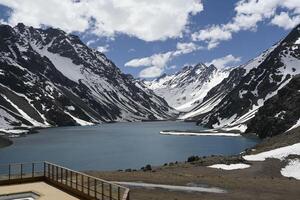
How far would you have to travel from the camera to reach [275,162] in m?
80.8

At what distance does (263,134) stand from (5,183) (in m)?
161

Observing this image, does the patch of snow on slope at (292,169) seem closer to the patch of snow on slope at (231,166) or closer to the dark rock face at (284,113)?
the patch of snow on slope at (231,166)

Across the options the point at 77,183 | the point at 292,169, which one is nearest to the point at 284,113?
the point at 292,169

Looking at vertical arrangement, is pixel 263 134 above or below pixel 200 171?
above

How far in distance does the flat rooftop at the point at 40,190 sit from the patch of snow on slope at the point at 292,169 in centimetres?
4073

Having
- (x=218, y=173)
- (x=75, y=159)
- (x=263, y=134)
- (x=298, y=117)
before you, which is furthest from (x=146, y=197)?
(x=263, y=134)

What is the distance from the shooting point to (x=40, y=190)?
38.5m

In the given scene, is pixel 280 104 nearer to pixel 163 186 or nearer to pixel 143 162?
pixel 143 162

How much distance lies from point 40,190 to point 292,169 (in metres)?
47.0

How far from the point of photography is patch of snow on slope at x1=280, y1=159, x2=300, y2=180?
7109 centimetres

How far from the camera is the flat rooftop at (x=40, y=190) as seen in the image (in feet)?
118

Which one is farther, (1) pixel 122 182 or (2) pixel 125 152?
(2) pixel 125 152

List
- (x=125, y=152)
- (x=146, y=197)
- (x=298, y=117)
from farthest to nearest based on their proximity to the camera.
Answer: (x=298, y=117) < (x=125, y=152) < (x=146, y=197)

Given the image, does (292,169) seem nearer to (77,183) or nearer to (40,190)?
(77,183)
